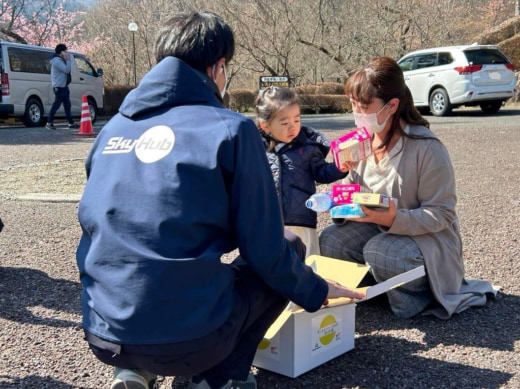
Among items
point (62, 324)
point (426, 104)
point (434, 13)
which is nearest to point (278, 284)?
point (62, 324)

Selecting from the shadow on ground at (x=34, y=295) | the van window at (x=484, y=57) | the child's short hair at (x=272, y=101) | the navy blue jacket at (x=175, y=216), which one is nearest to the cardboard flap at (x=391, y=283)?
the navy blue jacket at (x=175, y=216)

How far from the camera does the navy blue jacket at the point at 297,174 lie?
11.1 ft

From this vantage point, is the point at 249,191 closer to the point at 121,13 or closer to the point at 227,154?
the point at 227,154

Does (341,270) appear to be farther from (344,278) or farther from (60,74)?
(60,74)

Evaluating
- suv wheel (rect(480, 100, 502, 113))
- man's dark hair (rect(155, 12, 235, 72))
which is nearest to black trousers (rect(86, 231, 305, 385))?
man's dark hair (rect(155, 12, 235, 72))

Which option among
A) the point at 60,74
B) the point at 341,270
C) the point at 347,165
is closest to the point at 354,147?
the point at 347,165

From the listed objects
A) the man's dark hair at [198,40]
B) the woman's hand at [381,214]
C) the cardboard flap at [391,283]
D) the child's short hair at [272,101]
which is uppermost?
the man's dark hair at [198,40]

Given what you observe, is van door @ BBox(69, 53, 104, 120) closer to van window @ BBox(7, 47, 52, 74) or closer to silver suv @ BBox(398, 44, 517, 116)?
van window @ BBox(7, 47, 52, 74)

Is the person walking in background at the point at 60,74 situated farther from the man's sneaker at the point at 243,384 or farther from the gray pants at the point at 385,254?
the man's sneaker at the point at 243,384

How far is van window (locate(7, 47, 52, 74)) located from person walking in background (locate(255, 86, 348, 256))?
12.2 metres

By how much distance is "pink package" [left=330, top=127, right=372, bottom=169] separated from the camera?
286cm

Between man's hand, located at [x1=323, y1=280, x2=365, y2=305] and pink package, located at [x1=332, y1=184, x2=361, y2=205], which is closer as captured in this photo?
man's hand, located at [x1=323, y1=280, x2=365, y2=305]

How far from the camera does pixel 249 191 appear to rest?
1798 millimetres

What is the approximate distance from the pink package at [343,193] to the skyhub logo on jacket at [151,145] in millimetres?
1176
